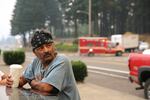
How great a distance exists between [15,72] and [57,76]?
0.43 metres

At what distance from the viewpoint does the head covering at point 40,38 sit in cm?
354

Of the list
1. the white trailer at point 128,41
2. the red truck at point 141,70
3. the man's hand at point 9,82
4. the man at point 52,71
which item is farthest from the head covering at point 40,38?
the white trailer at point 128,41

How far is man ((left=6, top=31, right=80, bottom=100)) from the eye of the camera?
345 centimetres

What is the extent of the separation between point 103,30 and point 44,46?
291ft

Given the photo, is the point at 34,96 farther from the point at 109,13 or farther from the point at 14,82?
the point at 109,13

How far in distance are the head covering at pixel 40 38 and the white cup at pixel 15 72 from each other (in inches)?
9.5

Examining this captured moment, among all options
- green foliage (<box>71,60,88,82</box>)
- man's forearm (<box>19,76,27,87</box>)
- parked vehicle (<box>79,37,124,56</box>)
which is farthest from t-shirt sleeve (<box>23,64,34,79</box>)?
parked vehicle (<box>79,37,124,56</box>)

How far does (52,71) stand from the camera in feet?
11.5

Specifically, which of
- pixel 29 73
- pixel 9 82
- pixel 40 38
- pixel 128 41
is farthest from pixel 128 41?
pixel 40 38

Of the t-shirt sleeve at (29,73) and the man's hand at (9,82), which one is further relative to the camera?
the t-shirt sleeve at (29,73)

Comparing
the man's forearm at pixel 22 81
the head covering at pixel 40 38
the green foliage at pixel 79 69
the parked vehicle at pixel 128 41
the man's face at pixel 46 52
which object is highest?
the head covering at pixel 40 38

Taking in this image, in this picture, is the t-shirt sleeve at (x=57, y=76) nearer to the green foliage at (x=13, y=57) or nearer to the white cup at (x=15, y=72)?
the white cup at (x=15, y=72)

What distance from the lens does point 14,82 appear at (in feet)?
12.5

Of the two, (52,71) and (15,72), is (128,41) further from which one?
(52,71)
